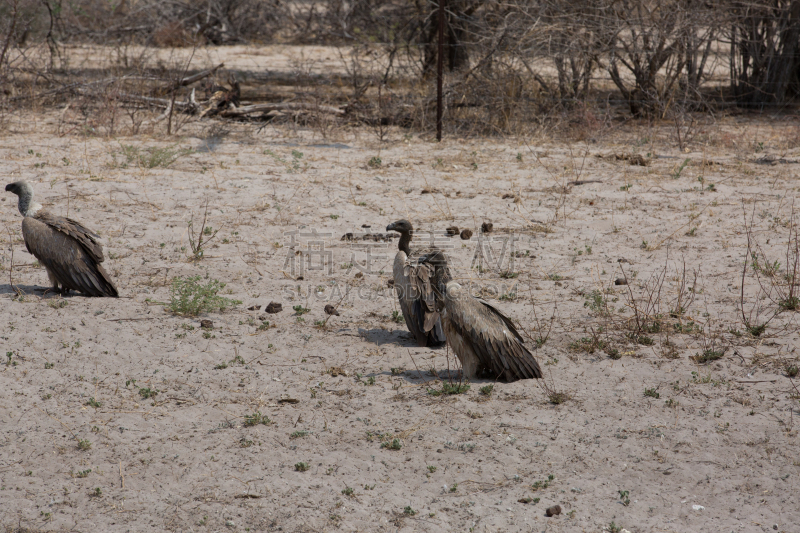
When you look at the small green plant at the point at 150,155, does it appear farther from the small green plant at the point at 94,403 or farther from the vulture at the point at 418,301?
the small green plant at the point at 94,403

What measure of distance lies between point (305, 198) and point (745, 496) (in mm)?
5742

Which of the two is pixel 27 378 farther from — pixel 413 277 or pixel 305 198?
pixel 305 198

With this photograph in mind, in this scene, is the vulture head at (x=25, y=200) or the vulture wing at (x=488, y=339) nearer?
the vulture wing at (x=488, y=339)

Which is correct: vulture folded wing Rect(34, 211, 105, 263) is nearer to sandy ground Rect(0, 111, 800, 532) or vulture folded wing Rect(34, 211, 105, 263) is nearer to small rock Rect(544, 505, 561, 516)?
sandy ground Rect(0, 111, 800, 532)

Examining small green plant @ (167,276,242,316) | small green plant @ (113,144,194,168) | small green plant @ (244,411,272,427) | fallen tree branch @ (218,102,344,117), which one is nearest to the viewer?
small green plant @ (244,411,272,427)

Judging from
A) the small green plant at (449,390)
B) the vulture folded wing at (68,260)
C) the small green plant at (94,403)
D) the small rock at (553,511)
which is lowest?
the small rock at (553,511)

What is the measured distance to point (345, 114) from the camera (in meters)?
11.6

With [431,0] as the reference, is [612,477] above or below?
below

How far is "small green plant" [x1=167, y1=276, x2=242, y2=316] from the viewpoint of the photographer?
5.27m

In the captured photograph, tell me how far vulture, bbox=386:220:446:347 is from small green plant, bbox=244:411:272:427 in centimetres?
128

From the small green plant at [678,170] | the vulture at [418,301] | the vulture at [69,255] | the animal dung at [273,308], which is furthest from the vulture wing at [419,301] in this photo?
the small green plant at [678,170]

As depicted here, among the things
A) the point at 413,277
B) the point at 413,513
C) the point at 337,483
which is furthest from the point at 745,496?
the point at 413,277

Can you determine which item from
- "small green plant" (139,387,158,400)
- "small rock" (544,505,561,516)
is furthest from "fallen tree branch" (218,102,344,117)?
"small rock" (544,505,561,516)

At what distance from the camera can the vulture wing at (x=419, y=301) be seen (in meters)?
4.82
